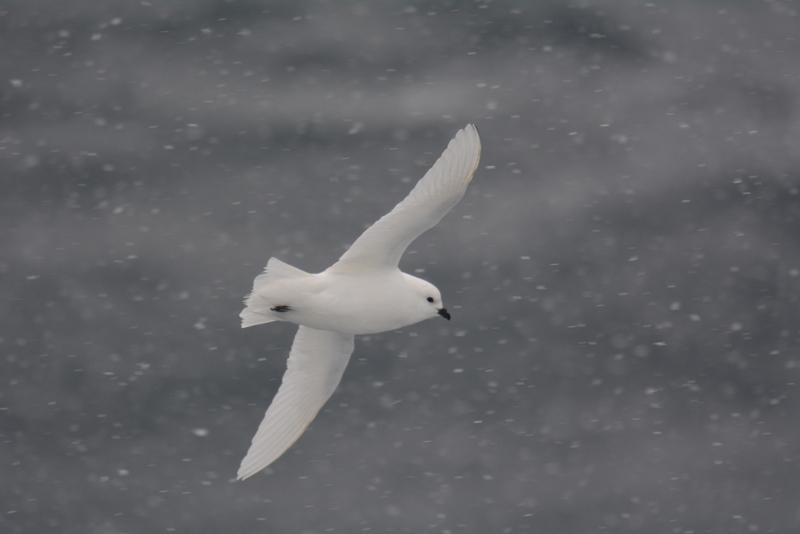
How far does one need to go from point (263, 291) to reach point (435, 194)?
119cm

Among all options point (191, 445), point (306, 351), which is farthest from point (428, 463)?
point (306, 351)

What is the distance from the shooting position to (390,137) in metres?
13.5

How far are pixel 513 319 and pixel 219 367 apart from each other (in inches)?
137

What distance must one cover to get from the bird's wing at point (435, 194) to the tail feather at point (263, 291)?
505 millimetres

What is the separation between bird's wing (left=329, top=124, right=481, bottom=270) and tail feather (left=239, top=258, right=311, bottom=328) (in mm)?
505

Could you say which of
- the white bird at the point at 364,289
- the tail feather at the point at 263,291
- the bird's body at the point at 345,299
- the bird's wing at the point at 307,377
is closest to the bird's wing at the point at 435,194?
the white bird at the point at 364,289

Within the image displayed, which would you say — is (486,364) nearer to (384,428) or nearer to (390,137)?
(384,428)

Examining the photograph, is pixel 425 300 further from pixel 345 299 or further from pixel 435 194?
pixel 435 194

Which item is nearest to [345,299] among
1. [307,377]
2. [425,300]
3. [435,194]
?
[425,300]

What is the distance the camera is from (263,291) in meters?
6.21

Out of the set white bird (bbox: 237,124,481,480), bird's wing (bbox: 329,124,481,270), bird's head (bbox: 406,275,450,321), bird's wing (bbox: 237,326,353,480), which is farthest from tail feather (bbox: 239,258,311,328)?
bird's wing (bbox: 237,326,353,480)

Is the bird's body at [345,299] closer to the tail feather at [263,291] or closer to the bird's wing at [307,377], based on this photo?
the tail feather at [263,291]

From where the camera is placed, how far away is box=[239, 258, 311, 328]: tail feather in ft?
20.4

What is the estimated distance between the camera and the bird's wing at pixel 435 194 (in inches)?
228
